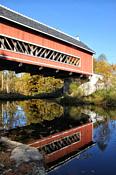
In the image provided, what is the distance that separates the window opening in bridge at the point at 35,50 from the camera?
1886cm

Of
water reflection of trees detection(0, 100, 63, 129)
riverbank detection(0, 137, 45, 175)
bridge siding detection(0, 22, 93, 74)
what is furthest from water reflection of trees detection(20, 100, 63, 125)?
riverbank detection(0, 137, 45, 175)

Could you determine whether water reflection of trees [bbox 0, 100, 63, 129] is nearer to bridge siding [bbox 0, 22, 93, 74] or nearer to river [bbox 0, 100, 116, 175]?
river [bbox 0, 100, 116, 175]

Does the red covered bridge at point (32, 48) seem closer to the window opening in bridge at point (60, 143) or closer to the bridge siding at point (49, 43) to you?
the bridge siding at point (49, 43)

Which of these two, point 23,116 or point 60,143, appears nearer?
point 60,143

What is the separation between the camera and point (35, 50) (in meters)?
21.4

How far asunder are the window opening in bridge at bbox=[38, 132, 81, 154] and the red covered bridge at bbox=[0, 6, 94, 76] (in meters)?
8.19

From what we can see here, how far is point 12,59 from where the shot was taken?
1880 cm

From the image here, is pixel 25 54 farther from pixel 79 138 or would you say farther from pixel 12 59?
pixel 79 138

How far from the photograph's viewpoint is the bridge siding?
62.0 feet

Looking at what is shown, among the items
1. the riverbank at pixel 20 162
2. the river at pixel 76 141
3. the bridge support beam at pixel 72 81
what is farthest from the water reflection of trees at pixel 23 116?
the bridge support beam at pixel 72 81

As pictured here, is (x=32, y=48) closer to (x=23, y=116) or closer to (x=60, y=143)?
(x=23, y=116)

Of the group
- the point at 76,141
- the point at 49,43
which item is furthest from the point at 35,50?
the point at 76,141

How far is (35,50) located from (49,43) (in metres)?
1.69

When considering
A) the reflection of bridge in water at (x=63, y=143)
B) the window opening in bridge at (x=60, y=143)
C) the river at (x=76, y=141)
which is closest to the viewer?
the river at (x=76, y=141)
